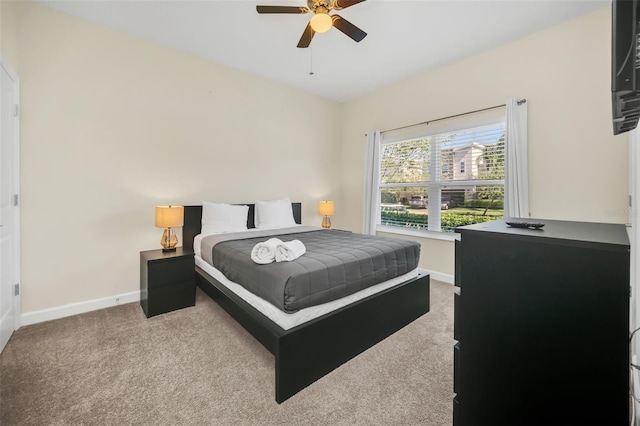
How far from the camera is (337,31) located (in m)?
2.84

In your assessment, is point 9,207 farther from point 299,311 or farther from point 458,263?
point 458,263

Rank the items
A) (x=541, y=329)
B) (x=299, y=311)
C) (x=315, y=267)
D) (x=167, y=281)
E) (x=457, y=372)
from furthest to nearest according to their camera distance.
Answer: (x=167, y=281), (x=315, y=267), (x=299, y=311), (x=457, y=372), (x=541, y=329)

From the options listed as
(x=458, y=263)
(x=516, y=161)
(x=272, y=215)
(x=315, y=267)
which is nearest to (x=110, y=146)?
(x=272, y=215)

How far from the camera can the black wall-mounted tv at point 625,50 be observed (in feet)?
2.07

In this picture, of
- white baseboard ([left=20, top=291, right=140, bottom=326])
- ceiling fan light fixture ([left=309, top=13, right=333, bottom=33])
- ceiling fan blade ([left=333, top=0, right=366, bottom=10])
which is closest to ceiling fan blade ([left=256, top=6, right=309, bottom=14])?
ceiling fan light fixture ([left=309, top=13, right=333, bottom=33])

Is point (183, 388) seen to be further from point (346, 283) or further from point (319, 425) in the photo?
point (346, 283)

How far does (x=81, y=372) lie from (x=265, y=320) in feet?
4.15

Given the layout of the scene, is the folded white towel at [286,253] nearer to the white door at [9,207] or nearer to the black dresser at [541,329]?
the black dresser at [541,329]

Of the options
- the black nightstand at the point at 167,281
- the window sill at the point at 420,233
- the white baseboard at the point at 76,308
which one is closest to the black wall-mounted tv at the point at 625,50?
the window sill at the point at 420,233

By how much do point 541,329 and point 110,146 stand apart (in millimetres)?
3631

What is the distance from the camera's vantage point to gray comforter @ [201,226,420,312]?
167cm

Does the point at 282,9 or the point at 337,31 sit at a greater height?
the point at 337,31

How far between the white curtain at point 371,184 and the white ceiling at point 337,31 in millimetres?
1037

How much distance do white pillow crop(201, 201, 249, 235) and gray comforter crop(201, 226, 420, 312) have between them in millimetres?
301
